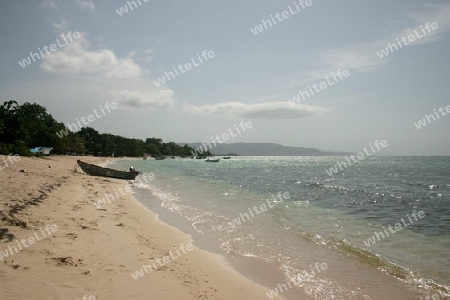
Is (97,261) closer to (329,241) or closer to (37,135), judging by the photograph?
(329,241)

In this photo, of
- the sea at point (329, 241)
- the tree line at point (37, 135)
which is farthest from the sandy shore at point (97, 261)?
the tree line at point (37, 135)

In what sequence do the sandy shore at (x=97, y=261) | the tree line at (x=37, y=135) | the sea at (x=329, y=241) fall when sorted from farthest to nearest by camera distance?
the tree line at (x=37, y=135) < the sea at (x=329, y=241) < the sandy shore at (x=97, y=261)

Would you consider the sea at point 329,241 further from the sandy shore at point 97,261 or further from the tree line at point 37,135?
the tree line at point 37,135

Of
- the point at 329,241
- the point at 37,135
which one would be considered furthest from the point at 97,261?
the point at 37,135

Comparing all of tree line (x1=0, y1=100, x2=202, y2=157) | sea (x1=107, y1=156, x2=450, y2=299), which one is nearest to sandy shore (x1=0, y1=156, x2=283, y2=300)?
sea (x1=107, y1=156, x2=450, y2=299)

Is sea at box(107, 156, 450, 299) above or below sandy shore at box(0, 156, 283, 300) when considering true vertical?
below

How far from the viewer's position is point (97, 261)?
686cm

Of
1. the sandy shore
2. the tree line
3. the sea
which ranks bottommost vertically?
the sea

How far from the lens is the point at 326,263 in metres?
8.37

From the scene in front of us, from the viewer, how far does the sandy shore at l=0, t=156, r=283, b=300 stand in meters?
5.53

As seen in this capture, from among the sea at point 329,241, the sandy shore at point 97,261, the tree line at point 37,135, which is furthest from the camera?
the tree line at point 37,135

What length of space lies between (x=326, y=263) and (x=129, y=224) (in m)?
7.48

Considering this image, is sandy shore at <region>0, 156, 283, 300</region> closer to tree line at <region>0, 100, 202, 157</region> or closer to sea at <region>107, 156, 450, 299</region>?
sea at <region>107, 156, 450, 299</region>

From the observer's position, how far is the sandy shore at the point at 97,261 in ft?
18.1
